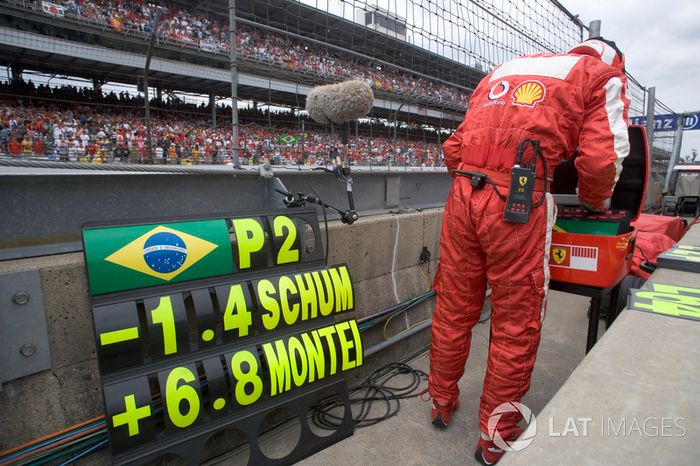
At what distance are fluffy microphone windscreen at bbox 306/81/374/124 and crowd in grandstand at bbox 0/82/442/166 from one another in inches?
20.8

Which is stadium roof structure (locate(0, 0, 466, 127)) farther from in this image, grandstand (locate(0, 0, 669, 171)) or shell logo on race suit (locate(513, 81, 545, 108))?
shell logo on race suit (locate(513, 81, 545, 108))

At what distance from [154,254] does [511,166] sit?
5.35 feet

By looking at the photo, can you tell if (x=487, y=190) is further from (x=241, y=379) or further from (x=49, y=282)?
(x=49, y=282)

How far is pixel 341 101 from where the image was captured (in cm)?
270

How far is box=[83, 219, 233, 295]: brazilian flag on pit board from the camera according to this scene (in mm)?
1454

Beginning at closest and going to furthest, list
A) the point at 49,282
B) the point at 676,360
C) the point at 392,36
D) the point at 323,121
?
the point at 676,360
the point at 49,282
the point at 323,121
the point at 392,36

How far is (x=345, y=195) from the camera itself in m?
2.80

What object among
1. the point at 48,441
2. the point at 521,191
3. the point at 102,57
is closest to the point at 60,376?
the point at 48,441

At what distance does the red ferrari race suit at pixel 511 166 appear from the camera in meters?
1.70

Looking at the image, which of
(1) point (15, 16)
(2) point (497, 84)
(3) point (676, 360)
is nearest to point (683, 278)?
(3) point (676, 360)

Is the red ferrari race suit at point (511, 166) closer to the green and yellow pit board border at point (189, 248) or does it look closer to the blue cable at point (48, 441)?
the green and yellow pit board border at point (189, 248)

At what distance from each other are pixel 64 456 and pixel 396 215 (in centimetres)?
239

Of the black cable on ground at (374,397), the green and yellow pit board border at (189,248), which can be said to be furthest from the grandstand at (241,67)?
the black cable on ground at (374,397)

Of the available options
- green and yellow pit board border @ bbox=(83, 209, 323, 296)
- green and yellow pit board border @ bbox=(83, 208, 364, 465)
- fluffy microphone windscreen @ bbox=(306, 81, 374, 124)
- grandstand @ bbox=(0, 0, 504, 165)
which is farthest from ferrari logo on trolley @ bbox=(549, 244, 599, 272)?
grandstand @ bbox=(0, 0, 504, 165)
